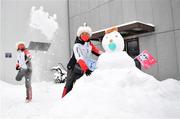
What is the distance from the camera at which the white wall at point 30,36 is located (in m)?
10.8

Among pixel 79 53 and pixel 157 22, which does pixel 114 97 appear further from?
pixel 157 22

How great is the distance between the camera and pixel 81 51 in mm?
4465

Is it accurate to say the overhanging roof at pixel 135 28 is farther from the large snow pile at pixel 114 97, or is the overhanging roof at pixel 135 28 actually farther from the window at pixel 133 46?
the large snow pile at pixel 114 97

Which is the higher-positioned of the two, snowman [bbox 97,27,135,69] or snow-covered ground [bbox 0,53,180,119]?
snowman [bbox 97,27,135,69]

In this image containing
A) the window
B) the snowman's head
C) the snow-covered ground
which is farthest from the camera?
the window

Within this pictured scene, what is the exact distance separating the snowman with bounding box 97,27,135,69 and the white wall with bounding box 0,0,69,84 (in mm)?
7425

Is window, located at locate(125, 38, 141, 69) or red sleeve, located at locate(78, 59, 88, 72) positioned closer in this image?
red sleeve, located at locate(78, 59, 88, 72)

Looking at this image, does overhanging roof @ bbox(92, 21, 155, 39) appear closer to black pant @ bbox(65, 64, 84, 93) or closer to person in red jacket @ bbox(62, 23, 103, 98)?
person in red jacket @ bbox(62, 23, 103, 98)

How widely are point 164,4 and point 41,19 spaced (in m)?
7.00

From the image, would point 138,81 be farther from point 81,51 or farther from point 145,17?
point 145,17

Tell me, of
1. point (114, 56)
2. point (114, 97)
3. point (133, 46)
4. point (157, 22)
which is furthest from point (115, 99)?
point (133, 46)

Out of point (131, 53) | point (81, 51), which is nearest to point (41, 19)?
point (131, 53)

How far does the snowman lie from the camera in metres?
4.61

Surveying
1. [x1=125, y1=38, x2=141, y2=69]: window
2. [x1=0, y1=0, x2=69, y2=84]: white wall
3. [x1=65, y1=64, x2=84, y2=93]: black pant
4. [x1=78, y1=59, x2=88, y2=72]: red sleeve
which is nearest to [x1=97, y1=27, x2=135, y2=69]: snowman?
[x1=65, y1=64, x2=84, y2=93]: black pant
